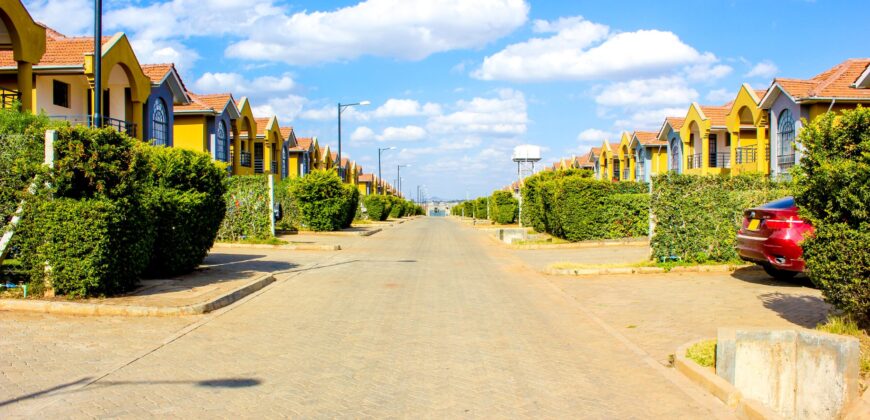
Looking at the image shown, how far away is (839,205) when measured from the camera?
21.6 feet

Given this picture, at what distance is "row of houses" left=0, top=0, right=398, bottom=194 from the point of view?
1881 centimetres

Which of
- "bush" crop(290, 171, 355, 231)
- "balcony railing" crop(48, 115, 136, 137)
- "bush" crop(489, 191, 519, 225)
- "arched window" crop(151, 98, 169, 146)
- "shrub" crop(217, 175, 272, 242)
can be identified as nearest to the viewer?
"balcony railing" crop(48, 115, 136, 137)

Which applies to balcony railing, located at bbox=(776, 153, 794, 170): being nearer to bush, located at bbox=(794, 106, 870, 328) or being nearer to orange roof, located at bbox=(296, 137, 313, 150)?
bush, located at bbox=(794, 106, 870, 328)

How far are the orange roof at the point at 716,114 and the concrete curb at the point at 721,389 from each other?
36.1 m

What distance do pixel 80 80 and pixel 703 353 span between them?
24.5 meters

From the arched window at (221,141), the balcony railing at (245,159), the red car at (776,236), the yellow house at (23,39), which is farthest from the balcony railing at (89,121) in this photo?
the balcony railing at (245,159)

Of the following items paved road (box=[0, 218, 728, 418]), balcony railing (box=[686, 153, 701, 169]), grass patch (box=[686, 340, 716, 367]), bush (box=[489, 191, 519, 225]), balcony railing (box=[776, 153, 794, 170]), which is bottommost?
paved road (box=[0, 218, 728, 418])

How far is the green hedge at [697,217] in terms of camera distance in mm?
14070

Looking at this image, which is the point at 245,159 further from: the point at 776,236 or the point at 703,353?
the point at 703,353

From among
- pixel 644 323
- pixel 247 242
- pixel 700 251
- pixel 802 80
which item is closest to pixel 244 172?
pixel 247 242

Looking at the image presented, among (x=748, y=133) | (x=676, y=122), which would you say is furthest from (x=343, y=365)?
(x=676, y=122)

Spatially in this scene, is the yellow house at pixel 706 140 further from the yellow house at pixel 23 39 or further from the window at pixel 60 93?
the yellow house at pixel 23 39

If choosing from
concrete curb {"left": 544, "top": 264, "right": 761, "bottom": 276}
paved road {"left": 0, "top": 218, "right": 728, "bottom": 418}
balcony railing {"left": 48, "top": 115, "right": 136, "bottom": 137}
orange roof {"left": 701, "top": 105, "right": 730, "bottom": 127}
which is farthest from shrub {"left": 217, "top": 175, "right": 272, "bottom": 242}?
orange roof {"left": 701, "top": 105, "right": 730, "bottom": 127}

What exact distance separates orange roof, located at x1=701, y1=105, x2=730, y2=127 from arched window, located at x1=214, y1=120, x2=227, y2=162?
27.8 m
